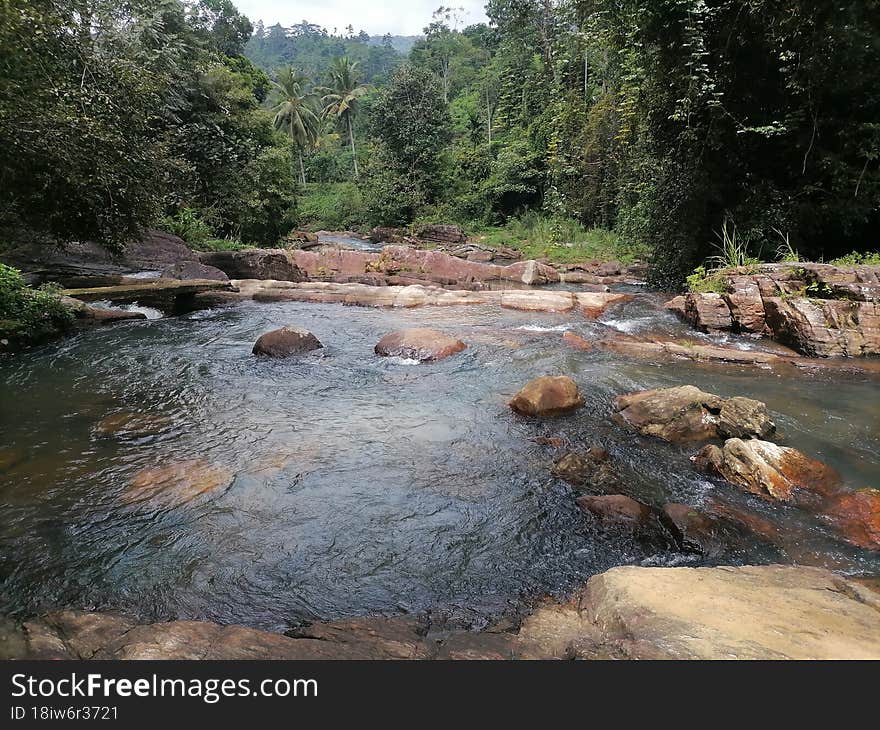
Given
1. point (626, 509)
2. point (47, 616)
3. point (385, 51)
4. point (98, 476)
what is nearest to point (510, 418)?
point (626, 509)

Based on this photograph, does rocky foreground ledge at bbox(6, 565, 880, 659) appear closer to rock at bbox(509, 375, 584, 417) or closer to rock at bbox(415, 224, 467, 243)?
rock at bbox(509, 375, 584, 417)

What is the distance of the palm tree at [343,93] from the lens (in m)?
42.8

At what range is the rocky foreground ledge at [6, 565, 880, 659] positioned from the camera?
225 cm

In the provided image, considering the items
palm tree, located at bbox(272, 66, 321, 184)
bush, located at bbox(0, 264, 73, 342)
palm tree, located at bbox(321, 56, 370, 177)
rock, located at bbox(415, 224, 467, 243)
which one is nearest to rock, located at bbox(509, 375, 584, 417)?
bush, located at bbox(0, 264, 73, 342)

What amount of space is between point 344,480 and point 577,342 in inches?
214

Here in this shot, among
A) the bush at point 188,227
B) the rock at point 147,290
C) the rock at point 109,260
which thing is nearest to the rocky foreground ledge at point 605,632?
the rock at point 147,290

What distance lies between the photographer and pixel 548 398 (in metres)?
6.02

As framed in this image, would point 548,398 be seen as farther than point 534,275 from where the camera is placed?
No

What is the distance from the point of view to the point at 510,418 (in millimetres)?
5938

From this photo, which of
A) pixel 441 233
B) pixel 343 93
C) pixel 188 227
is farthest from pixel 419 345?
pixel 343 93

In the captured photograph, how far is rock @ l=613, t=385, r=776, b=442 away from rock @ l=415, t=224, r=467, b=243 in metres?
22.6

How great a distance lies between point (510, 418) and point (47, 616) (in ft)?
14.1

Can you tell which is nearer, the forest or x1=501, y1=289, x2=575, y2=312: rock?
the forest

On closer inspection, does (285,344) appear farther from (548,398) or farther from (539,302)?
(539,302)
